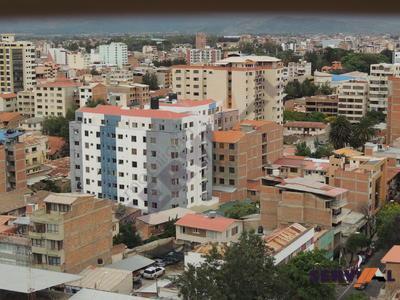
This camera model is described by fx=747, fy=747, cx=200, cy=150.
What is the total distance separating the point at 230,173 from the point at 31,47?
8.86 m

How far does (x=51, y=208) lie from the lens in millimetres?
5309

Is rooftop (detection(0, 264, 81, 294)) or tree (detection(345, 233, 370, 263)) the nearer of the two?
rooftop (detection(0, 264, 81, 294))

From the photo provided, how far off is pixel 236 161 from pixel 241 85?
3.02 m

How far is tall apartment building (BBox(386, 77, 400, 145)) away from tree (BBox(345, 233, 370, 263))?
466 centimetres

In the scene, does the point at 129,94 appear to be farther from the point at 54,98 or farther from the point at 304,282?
the point at 304,282

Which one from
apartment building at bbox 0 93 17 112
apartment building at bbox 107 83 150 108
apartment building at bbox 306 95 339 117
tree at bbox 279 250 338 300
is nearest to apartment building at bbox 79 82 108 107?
apartment building at bbox 107 83 150 108

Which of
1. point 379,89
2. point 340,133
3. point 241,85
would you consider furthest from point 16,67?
point 340,133

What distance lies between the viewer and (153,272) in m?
5.69

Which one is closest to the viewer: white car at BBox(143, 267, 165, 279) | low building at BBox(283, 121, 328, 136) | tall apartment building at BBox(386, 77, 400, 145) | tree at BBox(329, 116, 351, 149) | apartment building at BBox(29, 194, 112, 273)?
apartment building at BBox(29, 194, 112, 273)

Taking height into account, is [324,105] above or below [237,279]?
below

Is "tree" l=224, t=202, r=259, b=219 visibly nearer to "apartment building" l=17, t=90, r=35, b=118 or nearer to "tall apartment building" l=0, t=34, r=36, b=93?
"apartment building" l=17, t=90, r=35, b=118

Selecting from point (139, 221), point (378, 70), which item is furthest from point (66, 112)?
point (139, 221)

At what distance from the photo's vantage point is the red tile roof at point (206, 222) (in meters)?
6.11

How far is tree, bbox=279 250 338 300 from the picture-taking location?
4491 mm
